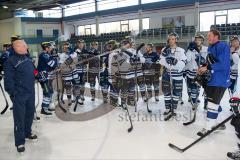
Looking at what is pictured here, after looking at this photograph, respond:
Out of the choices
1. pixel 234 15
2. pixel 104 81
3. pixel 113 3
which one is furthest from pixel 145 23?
pixel 104 81

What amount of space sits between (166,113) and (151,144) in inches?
51.0

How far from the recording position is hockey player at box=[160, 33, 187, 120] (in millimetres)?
4094

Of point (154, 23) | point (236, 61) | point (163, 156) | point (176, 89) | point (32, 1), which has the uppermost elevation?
point (32, 1)

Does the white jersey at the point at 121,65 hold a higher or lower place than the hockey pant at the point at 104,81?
higher

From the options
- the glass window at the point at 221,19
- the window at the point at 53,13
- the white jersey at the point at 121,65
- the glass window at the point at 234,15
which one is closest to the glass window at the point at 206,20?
the glass window at the point at 221,19

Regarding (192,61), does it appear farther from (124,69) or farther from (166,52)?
(124,69)

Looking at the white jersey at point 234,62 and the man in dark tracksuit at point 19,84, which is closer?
the man in dark tracksuit at point 19,84

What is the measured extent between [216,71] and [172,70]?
957 millimetres

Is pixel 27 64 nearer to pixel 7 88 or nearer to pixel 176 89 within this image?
pixel 7 88

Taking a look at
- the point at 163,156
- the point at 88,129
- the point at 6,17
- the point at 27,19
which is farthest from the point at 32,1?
the point at 163,156

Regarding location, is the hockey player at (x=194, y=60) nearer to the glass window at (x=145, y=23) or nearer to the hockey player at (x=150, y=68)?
the hockey player at (x=150, y=68)

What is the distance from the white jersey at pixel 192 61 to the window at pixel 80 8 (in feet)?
59.2

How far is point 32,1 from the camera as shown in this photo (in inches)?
780

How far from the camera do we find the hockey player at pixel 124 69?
4.32 meters
